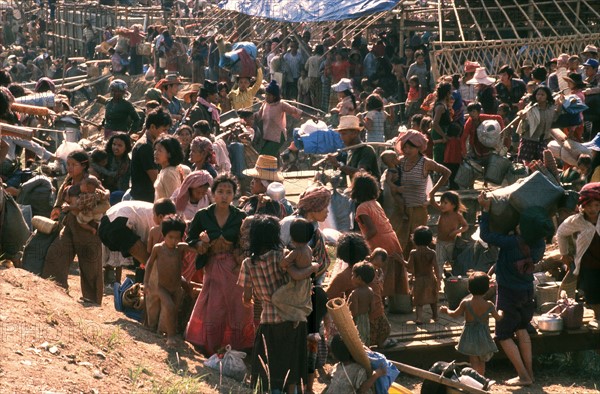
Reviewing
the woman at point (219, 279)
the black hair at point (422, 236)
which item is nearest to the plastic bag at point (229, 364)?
the woman at point (219, 279)

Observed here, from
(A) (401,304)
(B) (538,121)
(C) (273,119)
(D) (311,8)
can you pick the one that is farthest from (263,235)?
(D) (311,8)

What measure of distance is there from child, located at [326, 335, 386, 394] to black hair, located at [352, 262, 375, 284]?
105 cm

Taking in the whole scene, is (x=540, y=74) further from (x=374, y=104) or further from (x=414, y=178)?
(x=414, y=178)

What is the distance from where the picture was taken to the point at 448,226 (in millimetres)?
11133

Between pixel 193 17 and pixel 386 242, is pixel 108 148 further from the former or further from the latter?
pixel 193 17

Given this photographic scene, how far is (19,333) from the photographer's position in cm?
743

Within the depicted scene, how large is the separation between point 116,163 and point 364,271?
3391 mm

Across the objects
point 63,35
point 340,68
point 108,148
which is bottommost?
point 63,35

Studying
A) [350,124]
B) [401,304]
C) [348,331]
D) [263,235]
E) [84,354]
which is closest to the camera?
[84,354]

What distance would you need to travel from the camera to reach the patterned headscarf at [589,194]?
9.78m

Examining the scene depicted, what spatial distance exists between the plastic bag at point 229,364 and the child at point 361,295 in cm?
99

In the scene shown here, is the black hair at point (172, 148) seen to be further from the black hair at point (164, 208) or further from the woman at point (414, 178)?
the woman at point (414, 178)

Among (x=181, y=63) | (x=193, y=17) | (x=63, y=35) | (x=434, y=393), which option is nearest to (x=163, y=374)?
(x=434, y=393)

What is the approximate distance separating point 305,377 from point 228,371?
2.00ft
